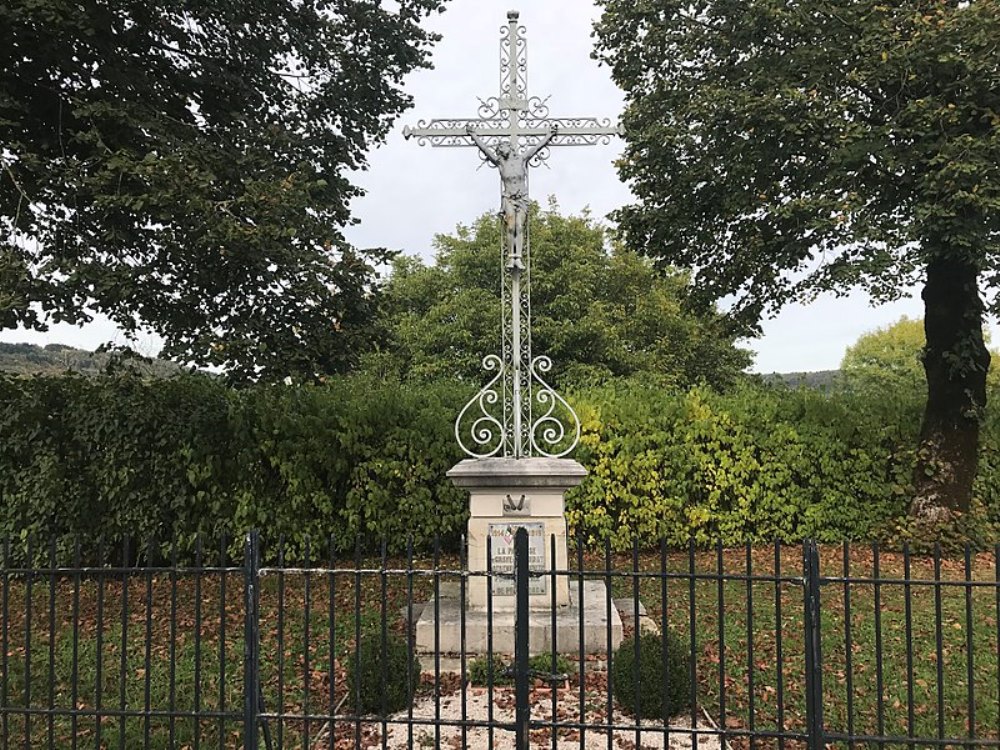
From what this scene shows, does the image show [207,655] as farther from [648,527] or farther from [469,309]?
[469,309]

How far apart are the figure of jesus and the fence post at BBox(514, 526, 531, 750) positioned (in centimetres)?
278

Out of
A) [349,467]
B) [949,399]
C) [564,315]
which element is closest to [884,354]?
[564,315]

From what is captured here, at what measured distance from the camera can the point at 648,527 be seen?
31.2 feet

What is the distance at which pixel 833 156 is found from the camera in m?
8.07

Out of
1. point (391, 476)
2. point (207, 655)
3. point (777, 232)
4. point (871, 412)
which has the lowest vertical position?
point (207, 655)

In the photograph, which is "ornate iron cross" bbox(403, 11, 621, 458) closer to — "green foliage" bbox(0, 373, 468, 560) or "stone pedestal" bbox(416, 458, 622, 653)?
"stone pedestal" bbox(416, 458, 622, 653)

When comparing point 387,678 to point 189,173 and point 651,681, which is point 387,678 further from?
point 189,173

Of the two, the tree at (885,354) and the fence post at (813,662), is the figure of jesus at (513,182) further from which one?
the tree at (885,354)

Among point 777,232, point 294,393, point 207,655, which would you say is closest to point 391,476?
point 294,393

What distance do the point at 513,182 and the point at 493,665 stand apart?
3.49m

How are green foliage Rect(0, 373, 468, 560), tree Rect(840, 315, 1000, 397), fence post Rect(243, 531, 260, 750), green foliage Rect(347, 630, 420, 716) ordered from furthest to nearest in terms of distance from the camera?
tree Rect(840, 315, 1000, 397) → green foliage Rect(0, 373, 468, 560) → green foliage Rect(347, 630, 420, 716) → fence post Rect(243, 531, 260, 750)

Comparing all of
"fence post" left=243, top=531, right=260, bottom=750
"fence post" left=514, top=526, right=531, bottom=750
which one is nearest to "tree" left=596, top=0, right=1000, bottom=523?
A: "fence post" left=514, top=526, right=531, bottom=750

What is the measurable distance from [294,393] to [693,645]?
246 inches

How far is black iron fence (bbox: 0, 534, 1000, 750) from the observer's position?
3.45 meters
